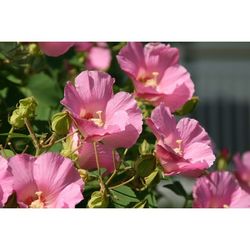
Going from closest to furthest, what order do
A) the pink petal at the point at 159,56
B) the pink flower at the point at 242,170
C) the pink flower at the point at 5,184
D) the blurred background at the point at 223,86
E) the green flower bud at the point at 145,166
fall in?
the pink flower at the point at 5,184
the green flower bud at the point at 145,166
the pink petal at the point at 159,56
the pink flower at the point at 242,170
the blurred background at the point at 223,86

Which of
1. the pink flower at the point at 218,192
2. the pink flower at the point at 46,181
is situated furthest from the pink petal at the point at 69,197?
the pink flower at the point at 218,192

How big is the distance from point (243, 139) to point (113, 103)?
238 inches

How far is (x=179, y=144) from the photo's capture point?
101 cm

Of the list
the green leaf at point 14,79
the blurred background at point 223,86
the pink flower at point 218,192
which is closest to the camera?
the pink flower at point 218,192

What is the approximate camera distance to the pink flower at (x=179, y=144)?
974mm

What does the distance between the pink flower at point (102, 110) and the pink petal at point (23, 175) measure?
0.08m

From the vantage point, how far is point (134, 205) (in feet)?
3.21

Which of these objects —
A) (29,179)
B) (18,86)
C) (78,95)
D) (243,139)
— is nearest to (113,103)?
(78,95)

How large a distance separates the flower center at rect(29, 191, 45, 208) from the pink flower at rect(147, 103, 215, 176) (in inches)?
6.4

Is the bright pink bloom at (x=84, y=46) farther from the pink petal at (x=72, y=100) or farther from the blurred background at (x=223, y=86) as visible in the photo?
the blurred background at (x=223, y=86)

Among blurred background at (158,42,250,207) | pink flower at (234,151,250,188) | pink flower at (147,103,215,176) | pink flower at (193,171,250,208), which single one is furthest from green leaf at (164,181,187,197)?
blurred background at (158,42,250,207)

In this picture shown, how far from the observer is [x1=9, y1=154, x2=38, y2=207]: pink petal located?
0.88 metres

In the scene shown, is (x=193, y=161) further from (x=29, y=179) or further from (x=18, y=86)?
(x=18, y=86)

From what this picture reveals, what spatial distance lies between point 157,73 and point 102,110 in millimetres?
250
